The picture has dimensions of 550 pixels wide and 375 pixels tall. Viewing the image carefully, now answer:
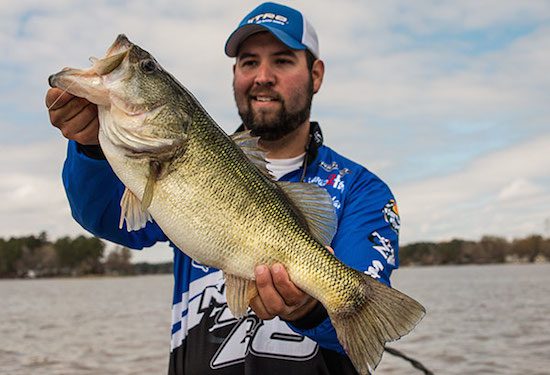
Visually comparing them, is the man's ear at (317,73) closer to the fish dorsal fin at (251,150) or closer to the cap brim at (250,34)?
the cap brim at (250,34)

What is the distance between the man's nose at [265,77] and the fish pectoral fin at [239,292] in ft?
6.12

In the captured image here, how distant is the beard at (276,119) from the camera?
449cm

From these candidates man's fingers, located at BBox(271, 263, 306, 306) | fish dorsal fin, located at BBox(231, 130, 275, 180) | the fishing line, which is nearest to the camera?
man's fingers, located at BBox(271, 263, 306, 306)

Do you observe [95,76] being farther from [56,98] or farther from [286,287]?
[286,287]

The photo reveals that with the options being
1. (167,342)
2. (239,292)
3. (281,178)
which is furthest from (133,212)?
(167,342)

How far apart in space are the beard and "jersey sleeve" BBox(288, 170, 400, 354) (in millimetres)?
634

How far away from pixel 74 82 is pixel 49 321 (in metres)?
25.4

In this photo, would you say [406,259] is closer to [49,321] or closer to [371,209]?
[49,321]

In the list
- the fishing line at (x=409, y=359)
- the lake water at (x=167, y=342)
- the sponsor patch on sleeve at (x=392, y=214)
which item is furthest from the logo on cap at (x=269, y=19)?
the lake water at (x=167, y=342)

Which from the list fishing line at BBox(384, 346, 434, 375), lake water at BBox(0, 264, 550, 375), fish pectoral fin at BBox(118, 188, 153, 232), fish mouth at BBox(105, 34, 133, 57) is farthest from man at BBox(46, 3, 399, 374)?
lake water at BBox(0, 264, 550, 375)

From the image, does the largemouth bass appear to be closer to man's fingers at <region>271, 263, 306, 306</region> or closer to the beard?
man's fingers at <region>271, 263, 306, 306</region>

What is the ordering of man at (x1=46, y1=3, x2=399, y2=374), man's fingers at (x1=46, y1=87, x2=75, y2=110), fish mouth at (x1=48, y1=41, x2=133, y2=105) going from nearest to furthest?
fish mouth at (x1=48, y1=41, x2=133, y2=105) < man's fingers at (x1=46, y1=87, x2=75, y2=110) < man at (x1=46, y1=3, x2=399, y2=374)

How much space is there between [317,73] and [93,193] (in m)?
2.18

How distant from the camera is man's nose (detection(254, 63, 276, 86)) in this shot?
176 inches
